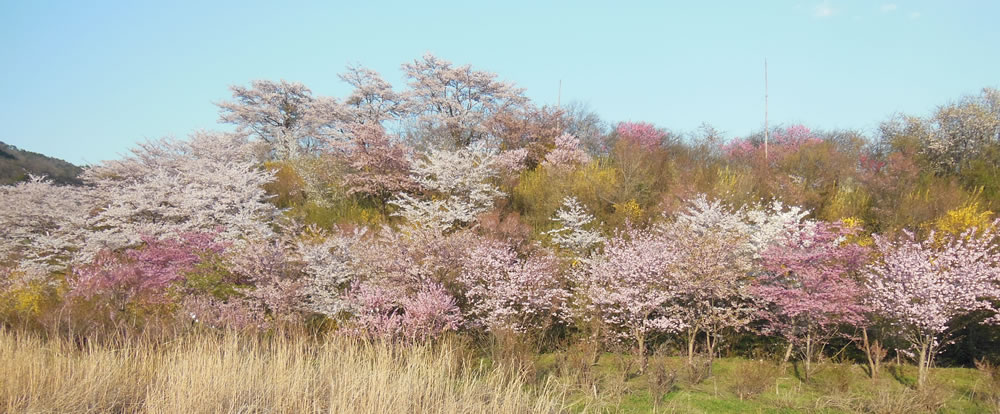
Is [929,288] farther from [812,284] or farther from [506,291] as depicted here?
[506,291]

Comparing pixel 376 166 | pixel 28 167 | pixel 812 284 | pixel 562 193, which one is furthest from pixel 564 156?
pixel 28 167

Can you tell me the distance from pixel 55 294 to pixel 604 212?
14.8 metres

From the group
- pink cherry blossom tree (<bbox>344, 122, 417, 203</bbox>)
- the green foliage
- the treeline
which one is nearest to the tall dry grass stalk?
the treeline

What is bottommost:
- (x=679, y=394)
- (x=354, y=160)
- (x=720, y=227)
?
(x=679, y=394)

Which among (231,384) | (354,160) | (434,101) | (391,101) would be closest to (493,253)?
(231,384)

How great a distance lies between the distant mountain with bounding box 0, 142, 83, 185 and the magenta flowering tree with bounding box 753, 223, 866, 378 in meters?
39.5

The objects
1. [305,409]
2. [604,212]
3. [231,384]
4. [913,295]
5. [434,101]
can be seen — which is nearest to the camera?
[305,409]

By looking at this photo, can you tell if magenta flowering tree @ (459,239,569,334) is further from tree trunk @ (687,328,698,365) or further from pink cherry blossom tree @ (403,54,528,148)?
pink cherry blossom tree @ (403,54,528,148)

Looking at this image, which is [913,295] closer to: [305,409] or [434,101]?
[305,409]

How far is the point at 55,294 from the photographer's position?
14.2m

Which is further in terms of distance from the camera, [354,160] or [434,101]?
[434,101]

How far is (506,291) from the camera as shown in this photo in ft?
35.2

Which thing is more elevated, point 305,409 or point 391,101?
point 391,101

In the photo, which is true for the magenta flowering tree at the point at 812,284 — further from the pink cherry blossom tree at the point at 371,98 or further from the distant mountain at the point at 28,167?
the distant mountain at the point at 28,167
